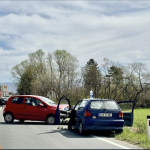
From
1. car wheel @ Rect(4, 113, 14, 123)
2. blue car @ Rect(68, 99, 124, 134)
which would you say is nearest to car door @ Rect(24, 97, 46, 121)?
car wheel @ Rect(4, 113, 14, 123)

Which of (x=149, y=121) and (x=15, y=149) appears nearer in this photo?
(x=15, y=149)

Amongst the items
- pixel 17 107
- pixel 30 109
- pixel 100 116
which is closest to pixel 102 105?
pixel 100 116

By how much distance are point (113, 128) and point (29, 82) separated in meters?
63.4

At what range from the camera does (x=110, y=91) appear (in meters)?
67.9

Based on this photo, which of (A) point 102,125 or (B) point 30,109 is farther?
(B) point 30,109

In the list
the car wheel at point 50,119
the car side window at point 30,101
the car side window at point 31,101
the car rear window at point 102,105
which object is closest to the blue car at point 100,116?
the car rear window at point 102,105

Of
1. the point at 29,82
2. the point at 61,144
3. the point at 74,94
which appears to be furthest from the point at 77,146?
the point at 29,82

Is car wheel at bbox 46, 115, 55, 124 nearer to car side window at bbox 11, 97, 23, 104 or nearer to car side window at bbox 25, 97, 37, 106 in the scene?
car side window at bbox 25, 97, 37, 106

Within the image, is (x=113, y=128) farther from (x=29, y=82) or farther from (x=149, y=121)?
(x=29, y=82)

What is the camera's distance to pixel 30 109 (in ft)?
62.5

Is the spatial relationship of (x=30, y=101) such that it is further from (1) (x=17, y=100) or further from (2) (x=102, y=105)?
(2) (x=102, y=105)

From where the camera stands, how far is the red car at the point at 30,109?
18.8 meters

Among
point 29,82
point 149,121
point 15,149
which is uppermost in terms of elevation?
point 29,82

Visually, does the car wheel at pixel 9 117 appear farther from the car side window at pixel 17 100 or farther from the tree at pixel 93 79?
the tree at pixel 93 79
